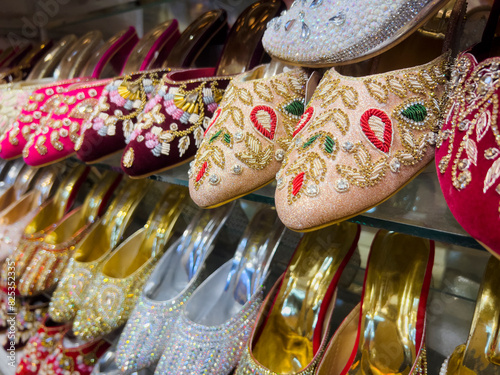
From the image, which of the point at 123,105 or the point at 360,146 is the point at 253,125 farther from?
the point at 123,105

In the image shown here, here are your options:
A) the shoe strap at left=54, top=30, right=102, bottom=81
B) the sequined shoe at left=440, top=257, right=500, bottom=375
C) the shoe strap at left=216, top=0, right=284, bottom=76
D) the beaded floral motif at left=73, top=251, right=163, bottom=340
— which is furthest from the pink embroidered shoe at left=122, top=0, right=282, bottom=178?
the shoe strap at left=54, top=30, right=102, bottom=81

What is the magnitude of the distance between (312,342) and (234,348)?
11 centimetres

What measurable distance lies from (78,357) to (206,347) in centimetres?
41

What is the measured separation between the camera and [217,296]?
644mm

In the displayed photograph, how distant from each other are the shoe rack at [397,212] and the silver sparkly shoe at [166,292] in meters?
0.13

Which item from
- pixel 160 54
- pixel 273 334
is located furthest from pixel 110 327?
pixel 160 54

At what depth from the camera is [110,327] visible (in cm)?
68

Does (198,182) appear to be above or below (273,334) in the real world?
above

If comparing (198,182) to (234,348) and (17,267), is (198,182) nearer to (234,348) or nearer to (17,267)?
(234,348)

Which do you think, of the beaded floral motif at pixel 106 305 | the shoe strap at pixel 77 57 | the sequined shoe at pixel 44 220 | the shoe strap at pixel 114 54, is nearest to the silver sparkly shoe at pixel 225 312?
the beaded floral motif at pixel 106 305

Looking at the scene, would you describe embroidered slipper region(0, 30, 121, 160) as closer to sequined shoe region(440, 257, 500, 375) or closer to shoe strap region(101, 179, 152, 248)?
shoe strap region(101, 179, 152, 248)

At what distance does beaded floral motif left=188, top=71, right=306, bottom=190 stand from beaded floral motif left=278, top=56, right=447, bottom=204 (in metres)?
0.07

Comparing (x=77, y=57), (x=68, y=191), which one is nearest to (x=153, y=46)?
(x=77, y=57)

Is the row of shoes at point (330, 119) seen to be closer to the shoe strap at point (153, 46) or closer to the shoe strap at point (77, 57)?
the shoe strap at point (153, 46)
